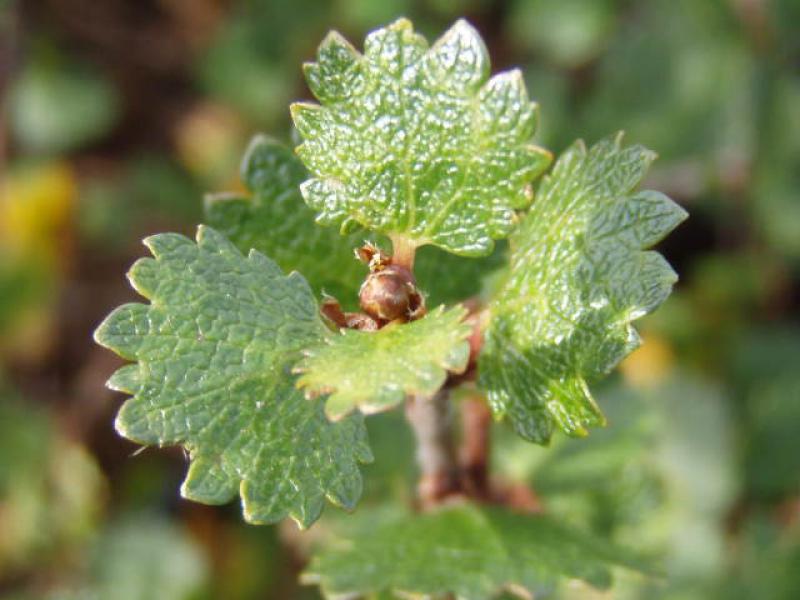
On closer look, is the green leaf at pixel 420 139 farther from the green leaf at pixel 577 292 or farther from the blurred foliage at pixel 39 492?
the blurred foliage at pixel 39 492

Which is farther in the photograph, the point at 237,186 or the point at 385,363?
the point at 237,186

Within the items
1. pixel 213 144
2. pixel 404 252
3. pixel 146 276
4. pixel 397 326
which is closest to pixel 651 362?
pixel 213 144

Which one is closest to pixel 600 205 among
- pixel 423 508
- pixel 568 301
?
pixel 568 301

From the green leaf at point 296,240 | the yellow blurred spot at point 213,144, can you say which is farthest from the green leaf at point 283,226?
the yellow blurred spot at point 213,144

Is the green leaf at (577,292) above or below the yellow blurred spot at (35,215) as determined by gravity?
below

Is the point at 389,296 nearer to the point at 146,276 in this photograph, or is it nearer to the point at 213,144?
the point at 146,276

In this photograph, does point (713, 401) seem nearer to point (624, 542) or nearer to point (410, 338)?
point (624, 542)
